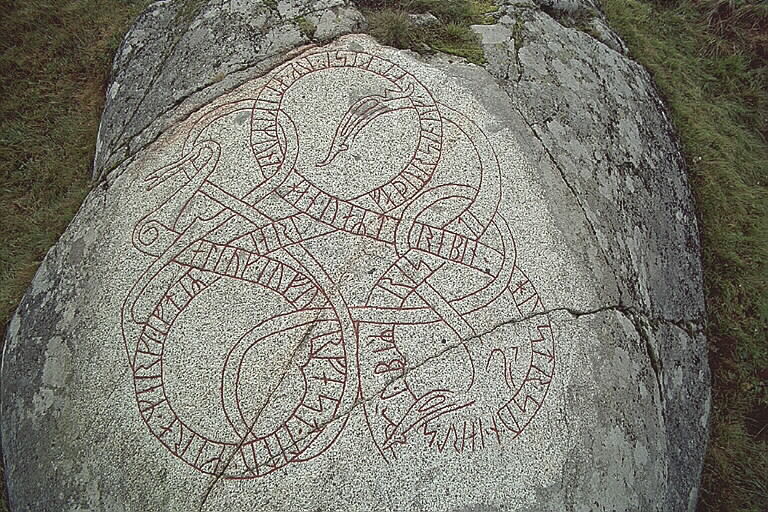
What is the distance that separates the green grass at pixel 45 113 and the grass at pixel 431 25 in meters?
1.70

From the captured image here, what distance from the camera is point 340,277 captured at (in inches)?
98.4

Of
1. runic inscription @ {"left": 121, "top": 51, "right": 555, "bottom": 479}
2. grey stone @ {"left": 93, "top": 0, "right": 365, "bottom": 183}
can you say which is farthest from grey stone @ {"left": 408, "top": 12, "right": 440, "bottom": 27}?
runic inscription @ {"left": 121, "top": 51, "right": 555, "bottom": 479}

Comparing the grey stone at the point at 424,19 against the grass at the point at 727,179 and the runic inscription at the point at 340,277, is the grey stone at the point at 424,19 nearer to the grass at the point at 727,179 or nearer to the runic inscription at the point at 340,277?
the runic inscription at the point at 340,277

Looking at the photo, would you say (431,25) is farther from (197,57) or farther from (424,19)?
(197,57)

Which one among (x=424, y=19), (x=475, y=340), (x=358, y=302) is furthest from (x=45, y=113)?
(x=475, y=340)

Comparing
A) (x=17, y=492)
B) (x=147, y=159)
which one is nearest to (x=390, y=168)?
(x=147, y=159)

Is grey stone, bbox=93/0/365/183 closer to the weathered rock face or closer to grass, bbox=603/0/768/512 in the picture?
the weathered rock face

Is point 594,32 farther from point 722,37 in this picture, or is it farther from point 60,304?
point 60,304

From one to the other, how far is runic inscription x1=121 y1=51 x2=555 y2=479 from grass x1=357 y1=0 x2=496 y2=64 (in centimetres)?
22

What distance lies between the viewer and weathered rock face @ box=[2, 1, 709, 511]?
2.25m

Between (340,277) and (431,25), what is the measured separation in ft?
4.87

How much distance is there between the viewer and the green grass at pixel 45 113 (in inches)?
143

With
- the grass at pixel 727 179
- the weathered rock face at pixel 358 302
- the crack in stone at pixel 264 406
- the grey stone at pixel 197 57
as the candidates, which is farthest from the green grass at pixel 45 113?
the grass at pixel 727 179

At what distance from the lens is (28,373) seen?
2.59m
